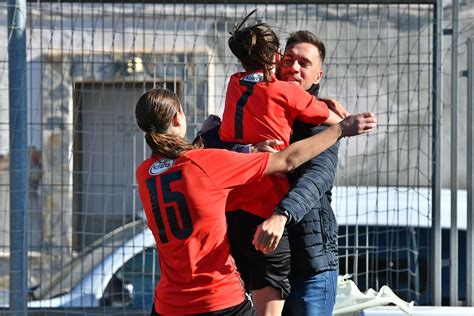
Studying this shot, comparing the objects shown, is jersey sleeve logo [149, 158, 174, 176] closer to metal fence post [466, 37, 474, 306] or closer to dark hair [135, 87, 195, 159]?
dark hair [135, 87, 195, 159]

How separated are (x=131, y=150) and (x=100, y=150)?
0.68 ft

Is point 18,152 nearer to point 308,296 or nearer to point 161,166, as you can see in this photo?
point 161,166

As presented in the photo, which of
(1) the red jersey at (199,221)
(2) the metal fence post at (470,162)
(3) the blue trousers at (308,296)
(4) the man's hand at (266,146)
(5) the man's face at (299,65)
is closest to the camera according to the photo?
(1) the red jersey at (199,221)

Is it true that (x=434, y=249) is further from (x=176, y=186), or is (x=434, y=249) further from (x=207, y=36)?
(x=176, y=186)

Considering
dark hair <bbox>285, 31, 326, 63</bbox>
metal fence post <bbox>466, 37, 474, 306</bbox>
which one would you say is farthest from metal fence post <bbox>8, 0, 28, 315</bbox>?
metal fence post <bbox>466, 37, 474, 306</bbox>

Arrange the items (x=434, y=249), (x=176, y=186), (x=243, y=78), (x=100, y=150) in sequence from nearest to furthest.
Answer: (x=176, y=186) < (x=243, y=78) < (x=434, y=249) < (x=100, y=150)

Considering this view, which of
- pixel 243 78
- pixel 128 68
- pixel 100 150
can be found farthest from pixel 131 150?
pixel 243 78

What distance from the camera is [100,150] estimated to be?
262 inches

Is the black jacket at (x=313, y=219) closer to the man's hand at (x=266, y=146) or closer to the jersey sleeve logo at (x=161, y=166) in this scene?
the man's hand at (x=266, y=146)

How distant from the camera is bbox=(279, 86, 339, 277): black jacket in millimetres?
4074

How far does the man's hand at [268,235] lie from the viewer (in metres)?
3.74

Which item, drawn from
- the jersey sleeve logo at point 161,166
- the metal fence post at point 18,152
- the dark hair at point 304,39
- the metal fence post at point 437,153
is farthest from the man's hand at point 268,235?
the metal fence post at point 18,152

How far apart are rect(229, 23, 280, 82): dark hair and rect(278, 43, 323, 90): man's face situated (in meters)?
0.25

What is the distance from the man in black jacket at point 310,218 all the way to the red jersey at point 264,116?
94 millimetres
